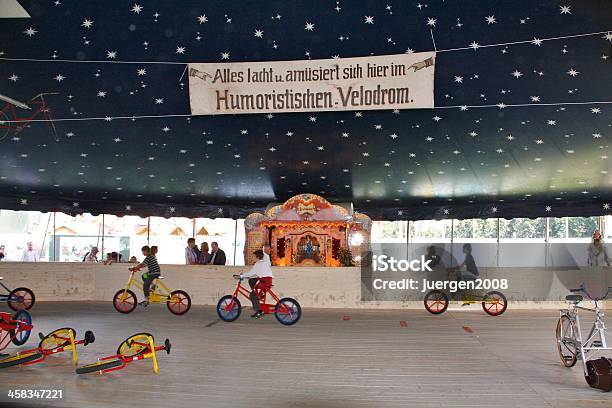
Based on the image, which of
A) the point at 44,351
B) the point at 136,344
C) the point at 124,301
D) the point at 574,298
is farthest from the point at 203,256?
the point at 574,298

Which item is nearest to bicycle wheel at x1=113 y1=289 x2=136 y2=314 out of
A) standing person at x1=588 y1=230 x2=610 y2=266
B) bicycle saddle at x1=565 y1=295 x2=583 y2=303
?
bicycle saddle at x1=565 y1=295 x2=583 y2=303

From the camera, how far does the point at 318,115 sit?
9430 millimetres

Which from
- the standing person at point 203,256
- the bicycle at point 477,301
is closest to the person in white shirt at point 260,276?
the bicycle at point 477,301

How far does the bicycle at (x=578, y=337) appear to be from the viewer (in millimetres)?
6332

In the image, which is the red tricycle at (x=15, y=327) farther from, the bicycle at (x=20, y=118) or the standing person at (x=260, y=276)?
the standing person at (x=260, y=276)

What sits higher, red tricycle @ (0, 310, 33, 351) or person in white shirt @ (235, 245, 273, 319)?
person in white shirt @ (235, 245, 273, 319)

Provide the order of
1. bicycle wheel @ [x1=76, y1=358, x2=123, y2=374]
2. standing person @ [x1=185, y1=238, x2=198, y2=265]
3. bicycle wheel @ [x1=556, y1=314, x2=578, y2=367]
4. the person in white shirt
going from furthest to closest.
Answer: standing person @ [x1=185, y1=238, x2=198, y2=265]
the person in white shirt
bicycle wheel @ [x1=556, y1=314, x2=578, y2=367]
bicycle wheel @ [x1=76, y1=358, x2=123, y2=374]

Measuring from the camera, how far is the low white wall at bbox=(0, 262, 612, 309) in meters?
14.7

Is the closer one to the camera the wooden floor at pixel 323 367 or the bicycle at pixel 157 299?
the wooden floor at pixel 323 367

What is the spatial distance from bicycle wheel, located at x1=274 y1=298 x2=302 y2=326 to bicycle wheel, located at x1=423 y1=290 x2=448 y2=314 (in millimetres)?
3660

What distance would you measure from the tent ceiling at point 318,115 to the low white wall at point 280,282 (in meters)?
1.78

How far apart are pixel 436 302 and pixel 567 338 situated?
6.51 metres
